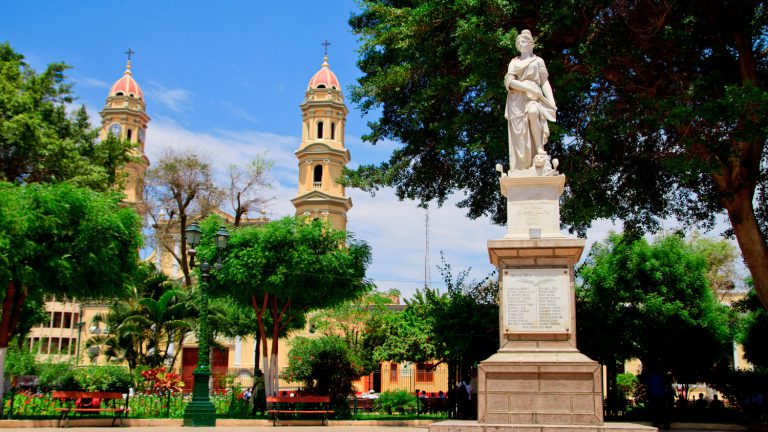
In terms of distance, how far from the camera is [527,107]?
11188 mm

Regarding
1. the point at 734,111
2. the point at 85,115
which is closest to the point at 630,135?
the point at 734,111

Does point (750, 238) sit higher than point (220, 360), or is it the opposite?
point (750, 238)

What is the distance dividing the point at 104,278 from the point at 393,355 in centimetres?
1373

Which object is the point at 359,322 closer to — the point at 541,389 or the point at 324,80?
the point at 324,80

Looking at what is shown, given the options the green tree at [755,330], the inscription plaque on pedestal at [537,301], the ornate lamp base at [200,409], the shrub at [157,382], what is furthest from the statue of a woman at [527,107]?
the shrub at [157,382]


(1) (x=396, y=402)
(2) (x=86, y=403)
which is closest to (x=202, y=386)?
(2) (x=86, y=403)

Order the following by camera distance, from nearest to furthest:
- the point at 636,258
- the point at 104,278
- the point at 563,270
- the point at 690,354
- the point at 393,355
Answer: the point at 563,270 → the point at 104,278 → the point at 690,354 → the point at 636,258 → the point at 393,355

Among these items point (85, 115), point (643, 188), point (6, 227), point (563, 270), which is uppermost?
point (85, 115)

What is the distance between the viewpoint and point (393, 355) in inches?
1161

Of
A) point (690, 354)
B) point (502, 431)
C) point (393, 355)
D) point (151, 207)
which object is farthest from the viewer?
point (151, 207)

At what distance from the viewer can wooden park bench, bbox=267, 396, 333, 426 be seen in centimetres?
1923

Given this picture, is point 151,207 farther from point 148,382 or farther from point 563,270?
point 563,270

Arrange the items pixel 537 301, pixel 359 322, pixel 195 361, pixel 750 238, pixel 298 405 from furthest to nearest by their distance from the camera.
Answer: pixel 195 361 < pixel 359 322 < pixel 298 405 < pixel 750 238 < pixel 537 301

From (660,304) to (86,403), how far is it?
16.8 metres
